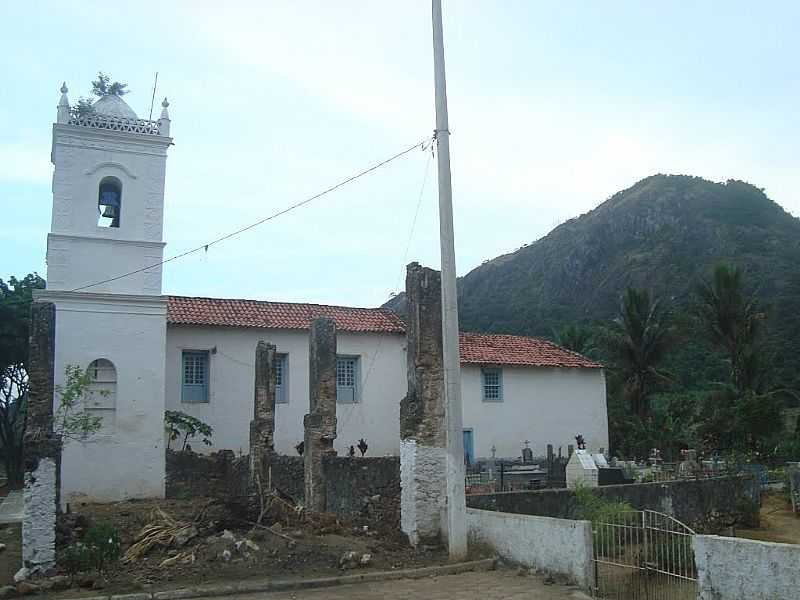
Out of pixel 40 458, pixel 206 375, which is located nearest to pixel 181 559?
pixel 40 458

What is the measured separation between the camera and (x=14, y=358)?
104 ft

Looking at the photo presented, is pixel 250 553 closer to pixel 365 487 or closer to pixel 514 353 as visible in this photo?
pixel 365 487

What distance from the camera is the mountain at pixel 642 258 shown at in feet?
176

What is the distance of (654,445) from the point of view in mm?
32844

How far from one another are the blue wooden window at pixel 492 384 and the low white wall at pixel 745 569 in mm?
21938

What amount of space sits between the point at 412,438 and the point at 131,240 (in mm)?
13101

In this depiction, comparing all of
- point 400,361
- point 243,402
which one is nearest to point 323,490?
point 243,402

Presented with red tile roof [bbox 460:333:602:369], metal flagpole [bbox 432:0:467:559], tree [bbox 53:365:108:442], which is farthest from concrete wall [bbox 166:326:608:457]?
metal flagpole [bbox 432:0:467:559]

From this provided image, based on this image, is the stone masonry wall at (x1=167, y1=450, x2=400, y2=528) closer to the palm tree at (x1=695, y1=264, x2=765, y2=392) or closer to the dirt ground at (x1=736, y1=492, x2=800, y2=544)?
the dirt ground at (x1=736, y1=492, x2=800, y2=544)

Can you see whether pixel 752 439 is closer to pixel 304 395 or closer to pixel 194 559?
pixel 304 395

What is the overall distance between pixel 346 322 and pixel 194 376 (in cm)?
583

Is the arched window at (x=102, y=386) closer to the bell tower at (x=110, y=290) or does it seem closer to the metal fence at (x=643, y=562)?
the bell tower at (x=110, y=290)

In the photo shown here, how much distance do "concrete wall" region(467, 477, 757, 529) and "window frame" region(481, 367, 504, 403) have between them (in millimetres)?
12059

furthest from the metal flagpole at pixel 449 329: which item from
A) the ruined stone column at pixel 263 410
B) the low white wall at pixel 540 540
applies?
the ruined stone column at pixel 263 410
